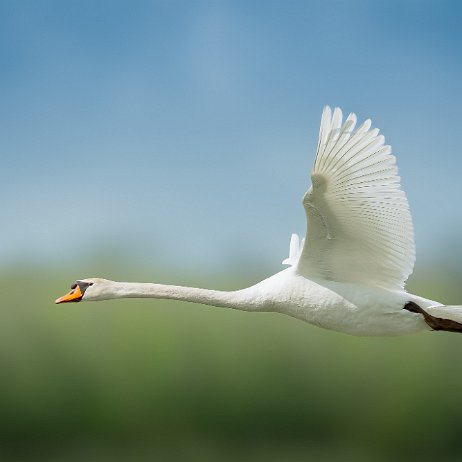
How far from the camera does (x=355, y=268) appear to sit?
613cm

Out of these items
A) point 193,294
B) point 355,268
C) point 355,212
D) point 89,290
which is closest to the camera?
Result: point 355,212

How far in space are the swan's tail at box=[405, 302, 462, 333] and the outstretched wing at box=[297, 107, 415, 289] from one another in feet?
0.82

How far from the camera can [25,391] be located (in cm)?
2023

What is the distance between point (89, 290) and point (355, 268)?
1974 millimetres

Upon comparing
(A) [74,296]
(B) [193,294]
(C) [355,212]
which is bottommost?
(A) [74,296]

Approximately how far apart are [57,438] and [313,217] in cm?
1704

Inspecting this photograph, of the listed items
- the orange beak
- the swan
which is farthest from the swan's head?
the swan

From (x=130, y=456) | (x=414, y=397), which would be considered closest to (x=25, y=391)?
(x=130, y=456)

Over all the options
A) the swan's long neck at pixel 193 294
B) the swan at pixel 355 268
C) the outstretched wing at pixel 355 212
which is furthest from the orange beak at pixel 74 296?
the outstretched wing at pixel 355 212

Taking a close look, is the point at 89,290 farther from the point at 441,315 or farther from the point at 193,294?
the point at 441,315

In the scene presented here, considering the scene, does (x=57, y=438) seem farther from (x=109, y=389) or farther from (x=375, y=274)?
(x=375, y=274)

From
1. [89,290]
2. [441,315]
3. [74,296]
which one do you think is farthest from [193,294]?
[441,315]

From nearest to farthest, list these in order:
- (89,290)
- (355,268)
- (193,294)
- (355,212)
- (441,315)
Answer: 1. (355,212)
2. (441,315)
3. (355,268)
4. (193,294)
5. (89,290)

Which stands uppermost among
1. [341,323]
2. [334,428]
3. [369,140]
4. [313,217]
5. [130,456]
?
[369,140]
